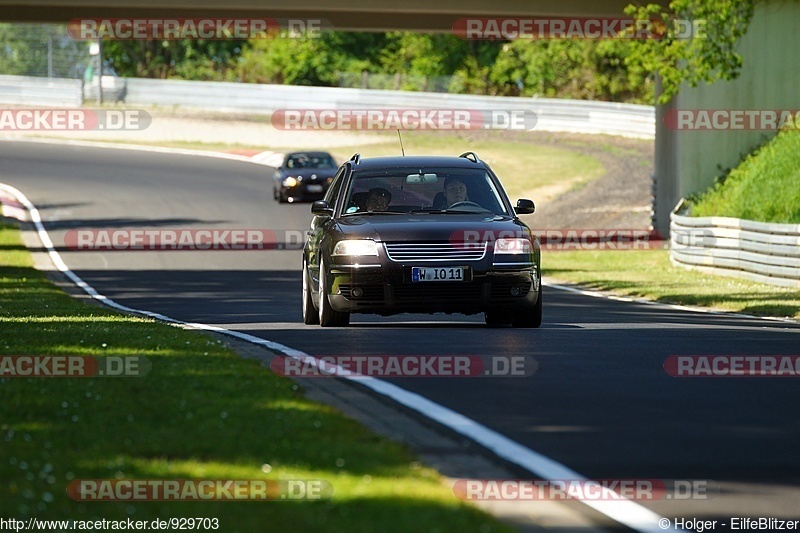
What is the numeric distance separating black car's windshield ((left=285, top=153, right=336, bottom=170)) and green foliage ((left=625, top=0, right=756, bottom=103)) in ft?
40.9

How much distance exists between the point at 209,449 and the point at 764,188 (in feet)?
87.4

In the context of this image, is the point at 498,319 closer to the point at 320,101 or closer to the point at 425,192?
the point at 425,192

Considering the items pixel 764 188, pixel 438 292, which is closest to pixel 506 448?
pixel 438 292

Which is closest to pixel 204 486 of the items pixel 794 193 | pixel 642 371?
pixel 642 371

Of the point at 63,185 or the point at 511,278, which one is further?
the point at 63,185

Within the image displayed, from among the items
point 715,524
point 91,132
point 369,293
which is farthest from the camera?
point 91,132

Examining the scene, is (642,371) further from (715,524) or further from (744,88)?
(744,88)

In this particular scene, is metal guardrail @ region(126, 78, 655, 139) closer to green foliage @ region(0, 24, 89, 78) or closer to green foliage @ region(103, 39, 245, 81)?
green foliage @ region(103, 39, 245, 81)

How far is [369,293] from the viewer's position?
1469 centimetres

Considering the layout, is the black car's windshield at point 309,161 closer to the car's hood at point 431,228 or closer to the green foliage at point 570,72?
the green foliage at point 570,72

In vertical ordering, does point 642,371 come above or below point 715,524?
below

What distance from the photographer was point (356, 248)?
1473cm

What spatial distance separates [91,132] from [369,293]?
5912 centimetres

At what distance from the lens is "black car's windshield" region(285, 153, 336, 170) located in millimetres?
44875
